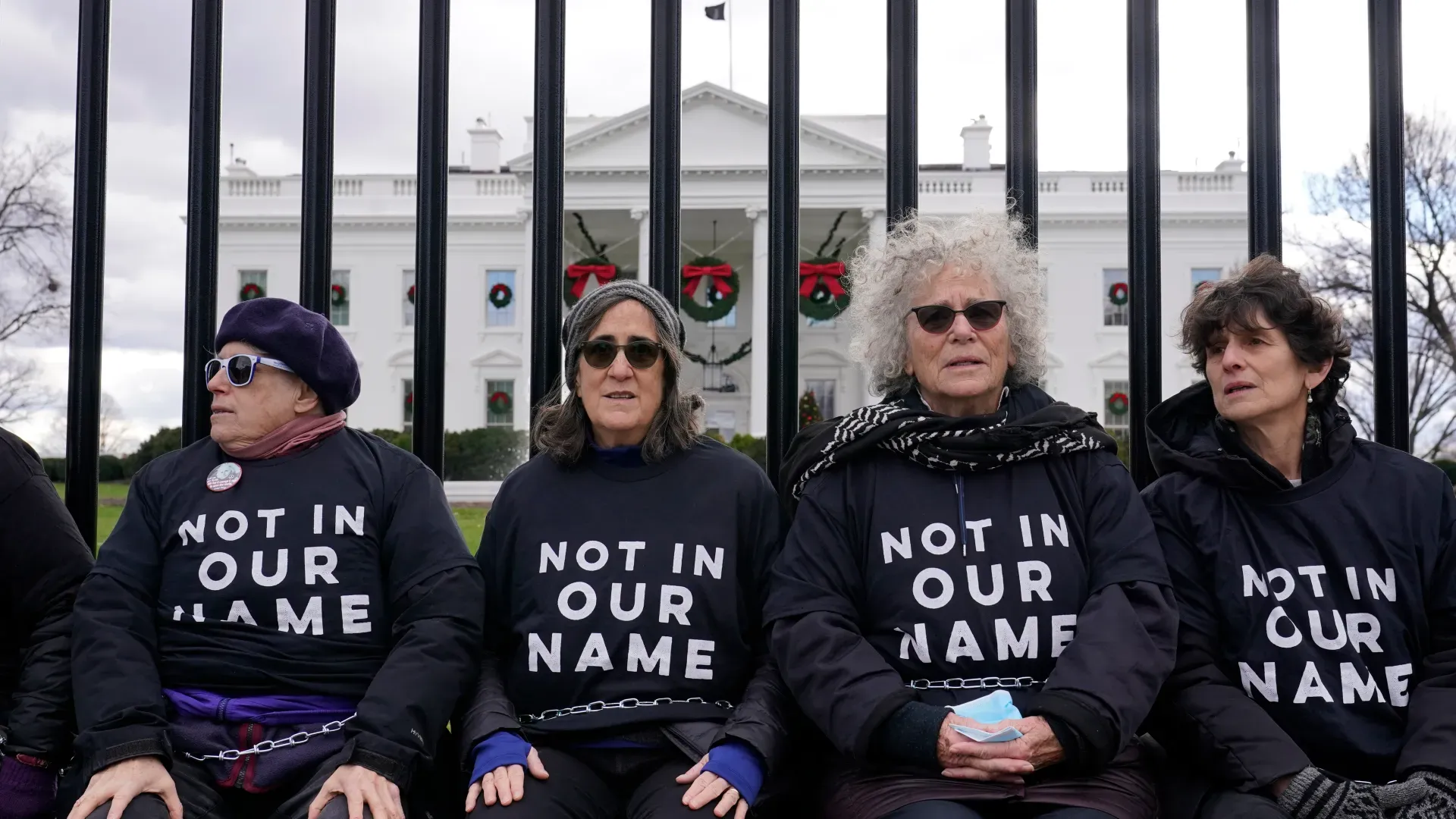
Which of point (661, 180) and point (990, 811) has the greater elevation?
point (661, 180)

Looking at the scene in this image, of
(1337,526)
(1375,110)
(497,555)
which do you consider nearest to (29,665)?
(497,555)

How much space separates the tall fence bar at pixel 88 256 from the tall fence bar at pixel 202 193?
0.89 feet

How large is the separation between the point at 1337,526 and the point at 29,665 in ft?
9.47

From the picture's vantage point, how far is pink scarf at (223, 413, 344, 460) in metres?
2.40

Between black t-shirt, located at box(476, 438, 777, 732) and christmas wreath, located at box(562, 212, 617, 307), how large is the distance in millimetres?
20309

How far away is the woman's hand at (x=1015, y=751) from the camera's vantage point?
1926 mm

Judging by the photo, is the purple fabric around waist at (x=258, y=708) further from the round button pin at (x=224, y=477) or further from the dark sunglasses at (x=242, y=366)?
the dark sunglasses at (x=242, y=366)

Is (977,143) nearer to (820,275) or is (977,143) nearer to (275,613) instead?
(820,275)

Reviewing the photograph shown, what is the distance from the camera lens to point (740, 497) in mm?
2412

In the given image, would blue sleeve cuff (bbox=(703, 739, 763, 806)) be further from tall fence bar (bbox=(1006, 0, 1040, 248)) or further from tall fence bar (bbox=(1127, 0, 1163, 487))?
tall fence bar (bbox=(1006, 0, 1040, 248))

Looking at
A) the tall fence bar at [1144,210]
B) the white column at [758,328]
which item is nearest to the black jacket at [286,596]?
the tall fence bar at [1144,210]

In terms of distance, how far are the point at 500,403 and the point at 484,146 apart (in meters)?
13.3

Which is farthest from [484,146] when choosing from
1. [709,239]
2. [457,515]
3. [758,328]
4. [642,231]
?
[457,515]

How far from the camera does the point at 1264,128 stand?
2941mm
